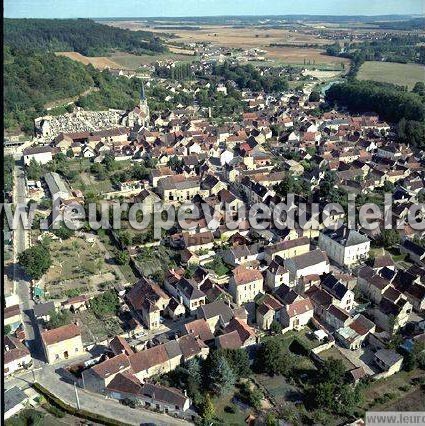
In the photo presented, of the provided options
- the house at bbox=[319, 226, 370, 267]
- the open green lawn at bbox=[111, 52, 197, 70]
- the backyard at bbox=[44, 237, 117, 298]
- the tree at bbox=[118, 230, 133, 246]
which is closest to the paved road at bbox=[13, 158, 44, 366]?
the backyard at bbox=[44, 237, 117, 298]

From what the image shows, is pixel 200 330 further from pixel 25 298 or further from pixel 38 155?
pixel 38 155

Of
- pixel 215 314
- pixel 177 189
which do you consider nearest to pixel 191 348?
pixel 215 314

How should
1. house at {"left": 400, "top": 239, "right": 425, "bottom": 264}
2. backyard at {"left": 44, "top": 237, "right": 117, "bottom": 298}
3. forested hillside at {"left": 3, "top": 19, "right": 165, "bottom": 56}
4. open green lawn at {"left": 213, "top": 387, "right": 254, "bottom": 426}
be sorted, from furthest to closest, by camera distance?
forested hillside at {"left": 3, "top": 19, "right": 165, "bottom": 56}, house at {"left": 400, "top": 239, "right": 425, "bottom": 264}, backyard at {"left": 44, "top": 237, "right": 117, "bottom": 298}, open green lawn at {"left": 213, "top": 387, "right": 254, "bottom": 426}

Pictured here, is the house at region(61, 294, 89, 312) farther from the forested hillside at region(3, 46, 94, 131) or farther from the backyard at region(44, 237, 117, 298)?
the forested hillside at region(3, 46, 94, 131)

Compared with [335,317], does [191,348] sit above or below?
below

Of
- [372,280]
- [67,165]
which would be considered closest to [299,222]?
[372,280]
